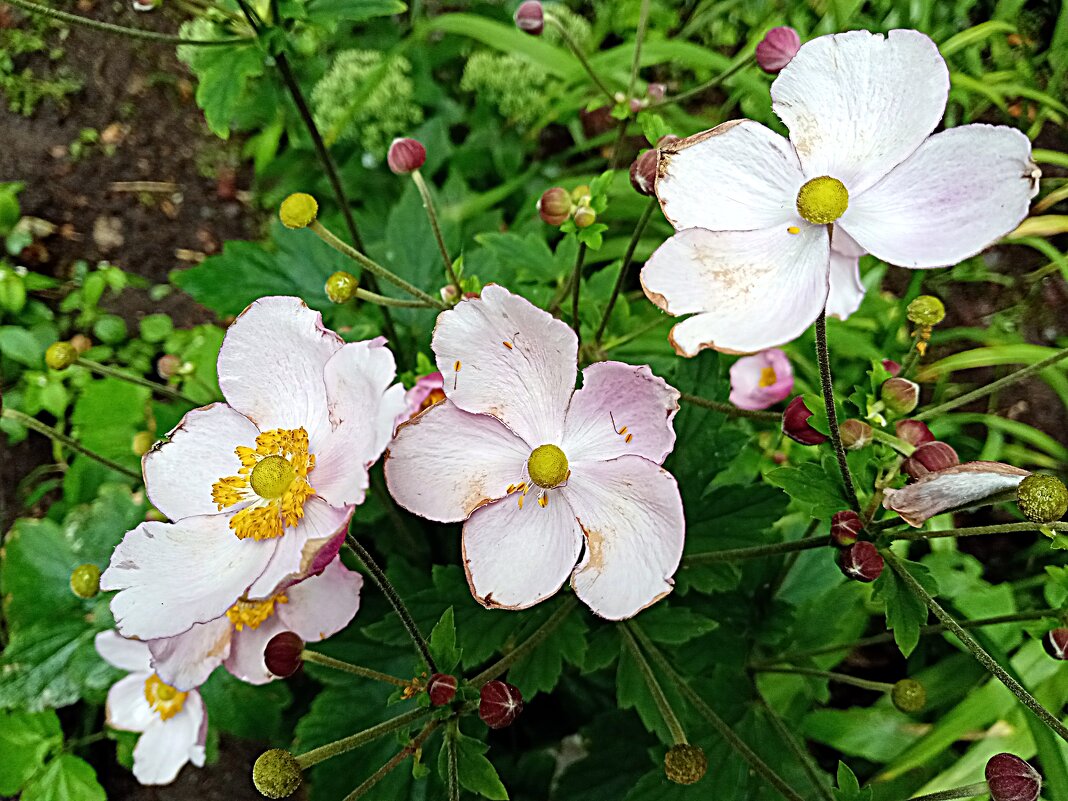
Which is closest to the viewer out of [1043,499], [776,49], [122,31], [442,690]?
[1043,499]

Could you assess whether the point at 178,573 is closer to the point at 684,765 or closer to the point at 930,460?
the point at 684,765


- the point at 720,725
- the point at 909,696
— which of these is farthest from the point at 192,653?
the point at 909,696

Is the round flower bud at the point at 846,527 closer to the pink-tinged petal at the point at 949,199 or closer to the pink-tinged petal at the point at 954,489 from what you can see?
the pink-tinged petal at the point at 954,489

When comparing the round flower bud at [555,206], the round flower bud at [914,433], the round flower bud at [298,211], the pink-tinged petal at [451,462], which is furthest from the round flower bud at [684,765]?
the round flower bud at [298,211]

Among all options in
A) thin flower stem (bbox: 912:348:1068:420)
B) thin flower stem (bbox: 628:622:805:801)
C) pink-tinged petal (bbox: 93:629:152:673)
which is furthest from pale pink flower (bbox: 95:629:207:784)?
thin flower stem (bbox: 912:348:1068:420)

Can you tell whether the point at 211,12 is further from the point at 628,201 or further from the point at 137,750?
the point at 137,750

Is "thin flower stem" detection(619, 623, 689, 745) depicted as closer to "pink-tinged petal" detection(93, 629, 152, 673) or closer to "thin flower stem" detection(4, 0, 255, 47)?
"pink-tinged petal" detection(93, 629, 152, 673)

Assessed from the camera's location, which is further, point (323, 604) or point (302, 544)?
point (323, 604)
